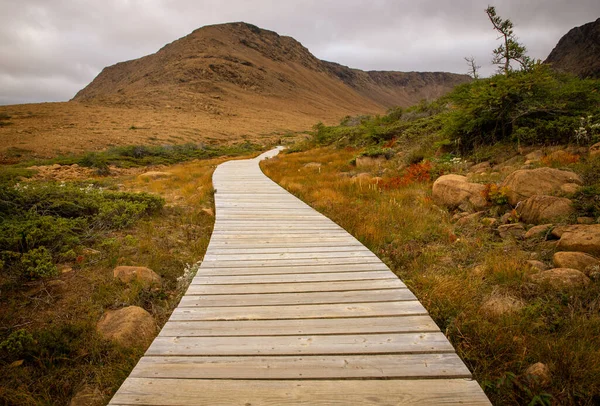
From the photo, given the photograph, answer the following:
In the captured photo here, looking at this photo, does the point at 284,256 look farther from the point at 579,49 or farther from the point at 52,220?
the point at 579,49

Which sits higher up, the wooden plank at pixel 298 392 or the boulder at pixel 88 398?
the wooden plank at pixel 298 392

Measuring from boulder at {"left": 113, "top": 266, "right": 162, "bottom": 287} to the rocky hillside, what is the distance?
4596cm

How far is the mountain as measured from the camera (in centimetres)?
2852

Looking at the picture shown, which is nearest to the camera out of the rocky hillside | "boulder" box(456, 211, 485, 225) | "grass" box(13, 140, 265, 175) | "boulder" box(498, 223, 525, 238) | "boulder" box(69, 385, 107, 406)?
"boulder" box(69, 385, 107, 406)

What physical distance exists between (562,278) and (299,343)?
8.39ft

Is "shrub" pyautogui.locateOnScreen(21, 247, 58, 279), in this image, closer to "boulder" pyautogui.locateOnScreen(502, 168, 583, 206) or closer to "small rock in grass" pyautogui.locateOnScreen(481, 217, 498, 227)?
"small rock in grass" pyautogui.locateOnScreen(481, 217, 498, 227)

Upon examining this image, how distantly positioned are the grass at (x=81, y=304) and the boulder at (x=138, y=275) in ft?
0.29

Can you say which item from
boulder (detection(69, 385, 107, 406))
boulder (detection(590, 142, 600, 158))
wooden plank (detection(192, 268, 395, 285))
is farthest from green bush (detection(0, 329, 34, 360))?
boulder (detection(590, 142, 600, 158))

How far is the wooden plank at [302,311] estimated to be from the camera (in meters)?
2.29

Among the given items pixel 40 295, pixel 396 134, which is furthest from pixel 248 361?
pixel 396 134

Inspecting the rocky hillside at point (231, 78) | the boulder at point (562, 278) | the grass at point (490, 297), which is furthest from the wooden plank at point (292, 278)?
the rocky hillside at point (231, 78)

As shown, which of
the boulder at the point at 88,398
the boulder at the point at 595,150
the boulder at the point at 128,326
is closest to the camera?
the boulder at the point at 88,398

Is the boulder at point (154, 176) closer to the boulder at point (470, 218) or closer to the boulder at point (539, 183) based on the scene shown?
the boulder at point (470, 218)

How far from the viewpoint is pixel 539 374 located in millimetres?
1837
